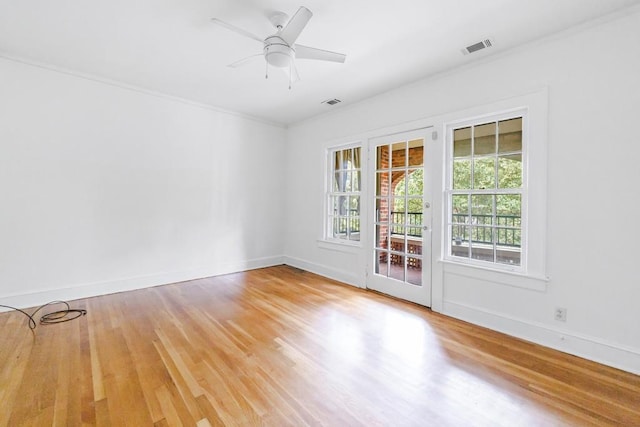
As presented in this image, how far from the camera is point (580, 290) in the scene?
241 centimetres

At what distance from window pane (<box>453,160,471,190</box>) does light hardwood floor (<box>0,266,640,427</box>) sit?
1515mm

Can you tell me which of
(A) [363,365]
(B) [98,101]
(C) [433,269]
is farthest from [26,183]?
(C) [433,269]

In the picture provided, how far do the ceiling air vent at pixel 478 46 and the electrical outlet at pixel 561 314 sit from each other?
99.8 inches

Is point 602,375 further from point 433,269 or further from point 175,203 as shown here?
point 175,203

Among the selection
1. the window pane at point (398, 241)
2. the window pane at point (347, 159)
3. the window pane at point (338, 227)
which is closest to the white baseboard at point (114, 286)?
the window pane at point (338, 227)

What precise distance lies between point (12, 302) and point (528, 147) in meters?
5.76

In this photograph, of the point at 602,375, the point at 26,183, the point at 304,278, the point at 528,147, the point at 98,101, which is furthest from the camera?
the point at 304,278

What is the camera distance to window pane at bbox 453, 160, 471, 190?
3184 mm

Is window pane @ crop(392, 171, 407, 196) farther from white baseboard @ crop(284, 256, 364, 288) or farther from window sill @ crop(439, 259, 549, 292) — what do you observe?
white baseboard @ crop(284, 256, 364, 288)

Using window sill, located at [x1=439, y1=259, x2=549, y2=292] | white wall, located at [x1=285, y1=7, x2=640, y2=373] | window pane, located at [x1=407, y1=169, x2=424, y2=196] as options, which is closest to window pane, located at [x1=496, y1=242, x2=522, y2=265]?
window sill, located at [x1=439, y1=259, x2=549, y2=292]

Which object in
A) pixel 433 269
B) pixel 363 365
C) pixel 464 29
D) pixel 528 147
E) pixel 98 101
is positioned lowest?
pixel 363 365

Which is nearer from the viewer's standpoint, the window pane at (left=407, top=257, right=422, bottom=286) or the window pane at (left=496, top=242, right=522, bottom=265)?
the window pane at (left=496, top=242, right=522, bottom=265)

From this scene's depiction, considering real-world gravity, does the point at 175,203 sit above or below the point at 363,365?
above

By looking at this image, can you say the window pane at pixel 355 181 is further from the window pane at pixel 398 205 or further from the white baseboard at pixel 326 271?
the white baseboard at pixel 326 271
